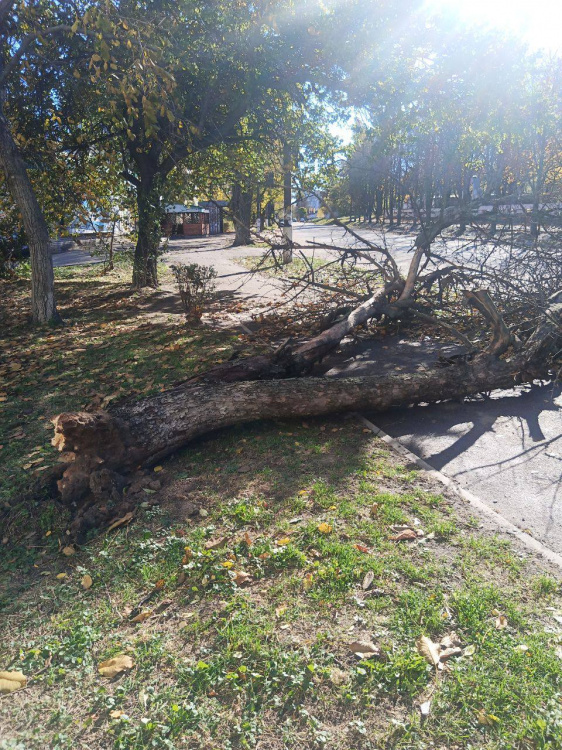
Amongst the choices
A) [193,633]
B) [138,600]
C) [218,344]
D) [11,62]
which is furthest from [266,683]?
[11,62]

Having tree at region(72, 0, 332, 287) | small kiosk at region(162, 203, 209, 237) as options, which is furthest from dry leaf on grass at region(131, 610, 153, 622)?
small kiosk at region(162, 203, 209, 237)

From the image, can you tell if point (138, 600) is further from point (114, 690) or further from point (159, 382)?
point (159, 382)

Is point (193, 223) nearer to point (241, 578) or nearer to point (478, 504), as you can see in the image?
point (478, 504)

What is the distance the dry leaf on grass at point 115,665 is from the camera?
2.74m

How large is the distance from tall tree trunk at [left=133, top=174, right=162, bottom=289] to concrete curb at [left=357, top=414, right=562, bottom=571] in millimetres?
10294

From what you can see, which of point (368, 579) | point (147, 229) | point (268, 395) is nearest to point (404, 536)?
point (368, 579)

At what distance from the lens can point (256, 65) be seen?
11.2 metres

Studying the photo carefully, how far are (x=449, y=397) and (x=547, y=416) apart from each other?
1046mm

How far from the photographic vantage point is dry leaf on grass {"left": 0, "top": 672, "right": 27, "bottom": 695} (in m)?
2.69

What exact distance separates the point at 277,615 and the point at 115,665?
0.88m

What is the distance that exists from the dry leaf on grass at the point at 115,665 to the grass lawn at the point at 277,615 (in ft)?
0.04

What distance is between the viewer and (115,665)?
9.14ft

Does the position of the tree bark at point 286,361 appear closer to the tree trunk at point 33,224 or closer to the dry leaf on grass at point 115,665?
the dry leaf on grass at point 115,665

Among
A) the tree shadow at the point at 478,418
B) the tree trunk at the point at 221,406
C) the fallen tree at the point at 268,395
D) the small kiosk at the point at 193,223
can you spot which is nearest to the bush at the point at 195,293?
the fallen tree at the point at 268,395
